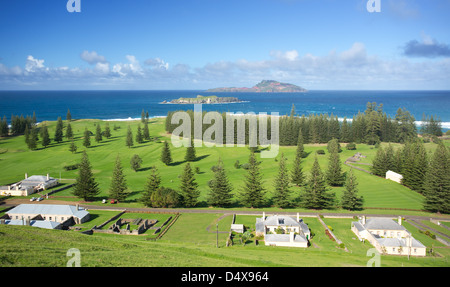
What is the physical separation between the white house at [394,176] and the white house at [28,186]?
210 feet

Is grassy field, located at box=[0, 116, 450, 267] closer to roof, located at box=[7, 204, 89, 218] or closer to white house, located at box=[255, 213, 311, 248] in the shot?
white house, located at box=[255, 213, 311, 248]

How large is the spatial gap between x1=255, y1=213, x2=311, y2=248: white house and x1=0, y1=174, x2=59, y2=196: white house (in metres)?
39.5

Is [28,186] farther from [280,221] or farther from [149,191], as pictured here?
[280,221]

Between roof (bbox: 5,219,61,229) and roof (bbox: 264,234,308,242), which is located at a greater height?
roof (bbox: 5,219,61,229)

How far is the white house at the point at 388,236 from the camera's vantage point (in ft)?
97.8

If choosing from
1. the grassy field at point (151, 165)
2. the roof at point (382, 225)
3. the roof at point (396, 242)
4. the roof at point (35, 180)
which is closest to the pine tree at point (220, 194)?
the grassy field at point (151, 165)

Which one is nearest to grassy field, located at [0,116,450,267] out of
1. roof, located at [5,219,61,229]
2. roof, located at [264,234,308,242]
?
roof, located at [264,234,308,242]

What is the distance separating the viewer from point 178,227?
1455 inches

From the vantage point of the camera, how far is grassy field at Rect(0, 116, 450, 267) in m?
18.6

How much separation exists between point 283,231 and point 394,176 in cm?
3505

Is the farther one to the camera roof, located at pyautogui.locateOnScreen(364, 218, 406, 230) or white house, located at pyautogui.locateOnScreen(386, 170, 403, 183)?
white house, located at pyautogui.locateOnScreen(386, 170, 403, 183)
